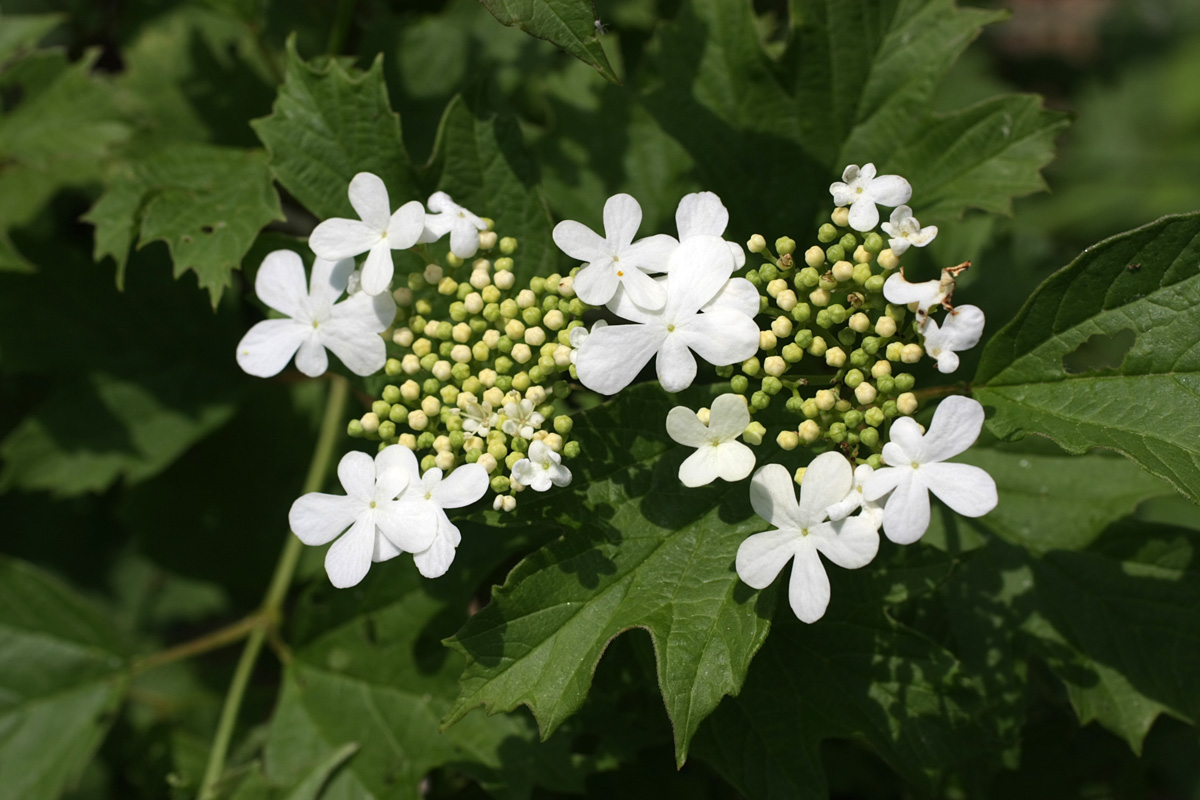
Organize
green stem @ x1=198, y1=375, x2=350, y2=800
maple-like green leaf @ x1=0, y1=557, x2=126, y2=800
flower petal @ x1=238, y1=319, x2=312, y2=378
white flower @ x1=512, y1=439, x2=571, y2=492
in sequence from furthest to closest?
maple-like green leaf @ x1=0, y1=557, x2=126, y2=800 < green stem @ x1=198, y1=375, x2=350, y2=800 < flower petal @ x1=238, y1=319, x2=312, y2=378 < white flower @ x1=512, y1=439, x2=571, y2=492

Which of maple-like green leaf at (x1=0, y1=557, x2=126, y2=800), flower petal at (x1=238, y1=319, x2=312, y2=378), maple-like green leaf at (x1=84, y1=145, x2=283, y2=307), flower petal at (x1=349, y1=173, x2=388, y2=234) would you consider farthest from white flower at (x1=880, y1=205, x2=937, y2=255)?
maple-like green leaf at (x1=0, y1=557, x2=126, y2=800)

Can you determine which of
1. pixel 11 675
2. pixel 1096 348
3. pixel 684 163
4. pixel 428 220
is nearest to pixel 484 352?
pixel 428 220

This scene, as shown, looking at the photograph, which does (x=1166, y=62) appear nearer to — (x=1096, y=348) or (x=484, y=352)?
(x=1096, y=348)

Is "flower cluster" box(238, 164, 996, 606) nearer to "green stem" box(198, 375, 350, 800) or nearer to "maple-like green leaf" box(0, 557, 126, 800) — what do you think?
"green stem" box(198, 375, 350, 800)

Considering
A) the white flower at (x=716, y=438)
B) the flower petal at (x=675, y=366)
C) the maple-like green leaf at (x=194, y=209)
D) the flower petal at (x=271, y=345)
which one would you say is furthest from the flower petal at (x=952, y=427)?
the maple-like green leaf at (x=194, y=209)

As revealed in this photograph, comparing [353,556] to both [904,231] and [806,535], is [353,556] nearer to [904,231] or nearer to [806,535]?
[806,535]
